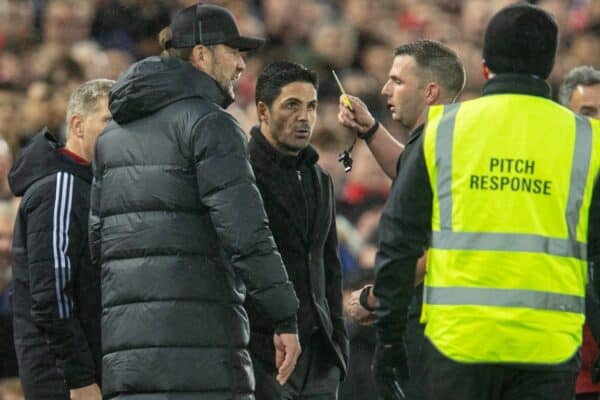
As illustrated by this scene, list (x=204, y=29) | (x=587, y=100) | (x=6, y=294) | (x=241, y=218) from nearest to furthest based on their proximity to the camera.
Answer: (x=241, y=218) < (x=204, y=29) < (x=587, y=100) < (x=6, y=294)

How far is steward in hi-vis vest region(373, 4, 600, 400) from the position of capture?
17.9 ft

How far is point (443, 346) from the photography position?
18.1 feet

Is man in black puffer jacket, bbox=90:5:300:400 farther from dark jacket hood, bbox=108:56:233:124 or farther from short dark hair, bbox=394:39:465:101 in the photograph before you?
short dark hair, bbox=394:39:465:101

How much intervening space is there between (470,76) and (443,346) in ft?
27.7

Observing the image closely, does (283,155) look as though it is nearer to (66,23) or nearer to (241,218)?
(241,218)

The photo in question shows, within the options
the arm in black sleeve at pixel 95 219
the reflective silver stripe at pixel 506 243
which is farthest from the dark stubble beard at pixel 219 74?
the reflective silver stripe at pixel 506 243

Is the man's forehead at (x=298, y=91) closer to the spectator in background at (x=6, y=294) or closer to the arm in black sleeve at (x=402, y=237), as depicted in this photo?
the spectator in background at (x=6, y=294)

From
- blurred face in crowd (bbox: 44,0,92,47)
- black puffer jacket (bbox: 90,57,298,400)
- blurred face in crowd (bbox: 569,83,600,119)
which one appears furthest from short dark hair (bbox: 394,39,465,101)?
blurred face in crowd (bbox: 44,0,92,47)

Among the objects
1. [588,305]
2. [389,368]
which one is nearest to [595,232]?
[389,368]

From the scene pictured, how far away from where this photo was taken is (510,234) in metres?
5.46

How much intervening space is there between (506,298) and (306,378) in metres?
2.10

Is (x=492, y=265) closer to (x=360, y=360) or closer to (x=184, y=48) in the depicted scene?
(x=184, y=48)

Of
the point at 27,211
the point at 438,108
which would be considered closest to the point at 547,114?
the point at 438,108

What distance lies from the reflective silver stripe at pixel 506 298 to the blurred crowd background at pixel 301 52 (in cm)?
331
